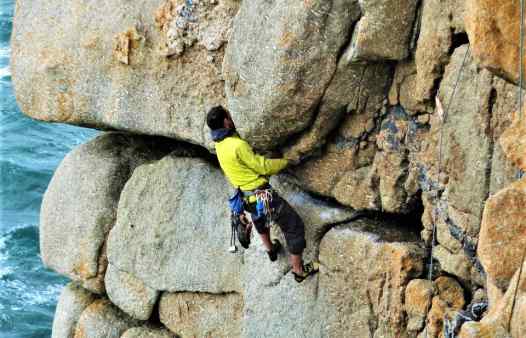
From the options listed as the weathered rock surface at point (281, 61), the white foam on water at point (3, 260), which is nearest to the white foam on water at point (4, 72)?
the white foam on water at point (3, 260)

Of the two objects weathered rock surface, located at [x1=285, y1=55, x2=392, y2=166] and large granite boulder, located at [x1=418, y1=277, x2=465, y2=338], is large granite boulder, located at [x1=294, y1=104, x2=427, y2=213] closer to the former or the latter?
weathered rock surface, located at [x1=285, y1=55, x2=392, y2=166]

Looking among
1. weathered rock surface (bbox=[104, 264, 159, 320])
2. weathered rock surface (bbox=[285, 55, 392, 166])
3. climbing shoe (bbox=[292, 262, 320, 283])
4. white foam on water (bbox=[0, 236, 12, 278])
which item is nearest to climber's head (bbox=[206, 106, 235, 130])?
weathered rock surface (bbox=[285, 55, 392, 166])

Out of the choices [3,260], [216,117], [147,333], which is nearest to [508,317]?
[216,117]

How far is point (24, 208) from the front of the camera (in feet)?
81.6

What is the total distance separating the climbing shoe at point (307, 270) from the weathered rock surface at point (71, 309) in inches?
193

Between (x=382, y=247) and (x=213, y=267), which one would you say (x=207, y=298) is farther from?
(x=382, y=247)

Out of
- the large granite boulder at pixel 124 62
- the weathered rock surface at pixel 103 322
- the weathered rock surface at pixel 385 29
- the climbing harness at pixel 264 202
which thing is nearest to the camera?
the weathered rock surface at pixel 385 29

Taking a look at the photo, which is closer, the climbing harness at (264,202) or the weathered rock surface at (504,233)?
the weathered rock surface at (504,233)

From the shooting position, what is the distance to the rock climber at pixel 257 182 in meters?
11.1

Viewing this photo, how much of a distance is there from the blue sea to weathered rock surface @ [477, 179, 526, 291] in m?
13.9

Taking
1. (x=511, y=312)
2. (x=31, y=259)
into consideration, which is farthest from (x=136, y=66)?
(x=31, y=259)

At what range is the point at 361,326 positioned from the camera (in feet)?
37.1

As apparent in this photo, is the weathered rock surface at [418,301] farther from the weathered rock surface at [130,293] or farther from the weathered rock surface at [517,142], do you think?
the weathered rock surface at [130,293]

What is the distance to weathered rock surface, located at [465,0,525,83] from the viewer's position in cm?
793
